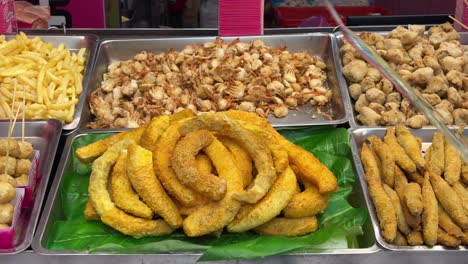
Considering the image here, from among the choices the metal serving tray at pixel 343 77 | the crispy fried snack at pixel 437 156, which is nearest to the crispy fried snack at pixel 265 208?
the crispy fried snack at pixel 437 156

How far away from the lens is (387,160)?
2.35 metres

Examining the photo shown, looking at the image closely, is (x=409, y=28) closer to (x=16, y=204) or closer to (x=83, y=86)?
(x=83, y=86)

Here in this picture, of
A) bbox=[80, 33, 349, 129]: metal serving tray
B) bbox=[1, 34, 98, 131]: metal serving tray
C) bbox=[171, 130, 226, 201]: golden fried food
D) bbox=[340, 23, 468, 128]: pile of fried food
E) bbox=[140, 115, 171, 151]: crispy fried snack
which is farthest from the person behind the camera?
bbox=[80, 33, 349, 129]: metal serving tray

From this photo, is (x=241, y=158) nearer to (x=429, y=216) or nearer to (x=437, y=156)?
Answer: (x=429, y=216)

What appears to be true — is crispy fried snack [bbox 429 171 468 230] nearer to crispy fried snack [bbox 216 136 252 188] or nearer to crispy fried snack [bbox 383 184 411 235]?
crispy fried snack [bbox 383 184 411 235]

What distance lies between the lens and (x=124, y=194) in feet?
6.70

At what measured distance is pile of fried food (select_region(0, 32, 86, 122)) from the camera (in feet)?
9.35

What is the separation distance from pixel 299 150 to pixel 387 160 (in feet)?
1.28

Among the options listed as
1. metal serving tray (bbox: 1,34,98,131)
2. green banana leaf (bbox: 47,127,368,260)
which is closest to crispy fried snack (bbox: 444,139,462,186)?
green banana leaf (bbox: 47,127,368,260)

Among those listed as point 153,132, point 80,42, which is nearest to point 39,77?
point 80,42

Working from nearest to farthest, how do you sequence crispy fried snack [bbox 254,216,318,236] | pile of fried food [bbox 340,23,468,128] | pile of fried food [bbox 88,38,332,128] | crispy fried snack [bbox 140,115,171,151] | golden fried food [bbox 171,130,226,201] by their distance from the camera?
golden fried food [bbox 171,130,226,201]
crispy fried snack [bbox 254,216,318,236]
crispy fried snack [bbox 140,115,171,151]
pile of fried food [bbox 340,23,468,128]
pile of fried food [bbox 88,38,332,128]

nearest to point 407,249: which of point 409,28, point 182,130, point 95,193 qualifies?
point 182,130

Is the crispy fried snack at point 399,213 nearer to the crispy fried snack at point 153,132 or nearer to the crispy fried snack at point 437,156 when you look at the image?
the crispy fried snack at point 437,156

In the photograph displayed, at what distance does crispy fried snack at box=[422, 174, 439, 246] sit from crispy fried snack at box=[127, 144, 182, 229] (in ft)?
2.77
